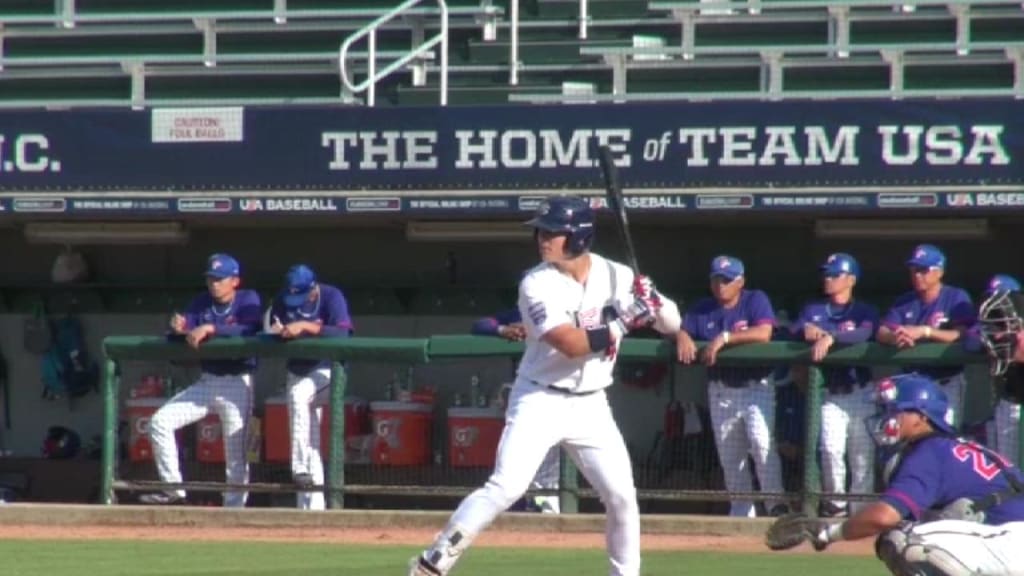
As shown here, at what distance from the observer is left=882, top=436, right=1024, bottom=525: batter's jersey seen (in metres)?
6.66

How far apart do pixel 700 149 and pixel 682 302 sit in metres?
1.71

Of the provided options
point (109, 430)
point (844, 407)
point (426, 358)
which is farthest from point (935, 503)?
point (109, 430)

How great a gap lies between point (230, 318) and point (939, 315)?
447 centimetres

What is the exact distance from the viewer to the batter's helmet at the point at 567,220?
27.0ft

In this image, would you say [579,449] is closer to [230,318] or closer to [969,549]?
[969,549]

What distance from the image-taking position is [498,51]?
50.5ft

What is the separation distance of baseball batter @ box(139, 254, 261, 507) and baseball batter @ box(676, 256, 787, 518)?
Result: 113 inches

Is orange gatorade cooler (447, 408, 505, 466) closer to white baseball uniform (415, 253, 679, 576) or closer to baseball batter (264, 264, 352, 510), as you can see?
baseball batter (264, 264, 352, 510)

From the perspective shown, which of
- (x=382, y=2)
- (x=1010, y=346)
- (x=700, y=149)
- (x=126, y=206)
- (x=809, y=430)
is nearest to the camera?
(x=1010, y=346)

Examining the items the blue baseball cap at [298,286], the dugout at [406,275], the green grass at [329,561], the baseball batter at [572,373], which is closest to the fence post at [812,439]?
the green grass at [329,561]

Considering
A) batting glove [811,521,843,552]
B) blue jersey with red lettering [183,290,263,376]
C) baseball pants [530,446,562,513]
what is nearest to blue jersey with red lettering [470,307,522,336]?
baseball pants [530,446,562,513]

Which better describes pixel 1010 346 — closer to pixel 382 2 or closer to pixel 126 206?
pixel 126 206

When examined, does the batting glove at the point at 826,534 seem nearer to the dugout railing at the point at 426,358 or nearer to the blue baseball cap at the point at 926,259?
the dugout railing at the point at 426,358

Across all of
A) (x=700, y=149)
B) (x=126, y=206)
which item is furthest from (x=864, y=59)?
(x=126, y=206)
